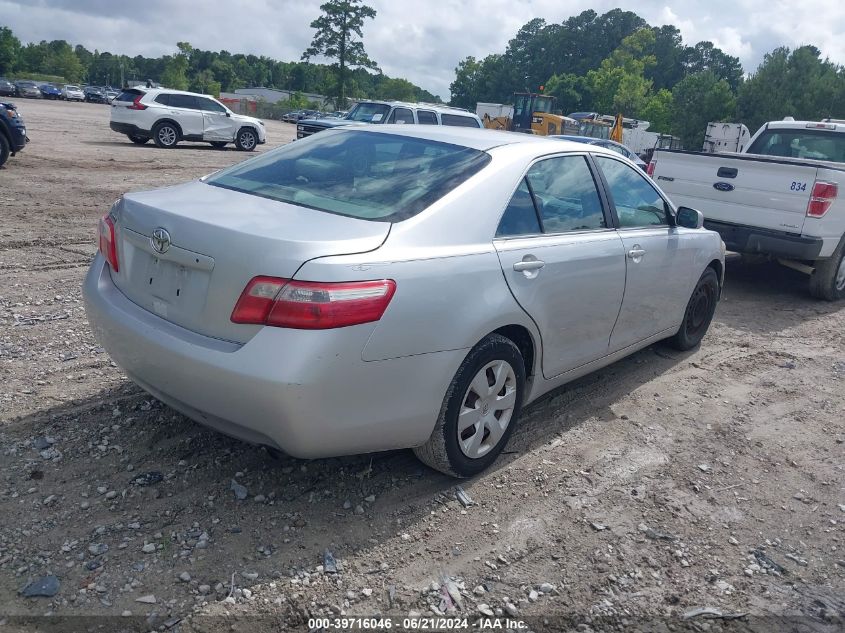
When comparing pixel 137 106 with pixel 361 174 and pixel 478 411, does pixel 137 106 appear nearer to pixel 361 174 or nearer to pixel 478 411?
pixel 361 174

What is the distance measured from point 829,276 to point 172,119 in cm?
1795

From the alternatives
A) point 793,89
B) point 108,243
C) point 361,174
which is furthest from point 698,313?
point 793,89

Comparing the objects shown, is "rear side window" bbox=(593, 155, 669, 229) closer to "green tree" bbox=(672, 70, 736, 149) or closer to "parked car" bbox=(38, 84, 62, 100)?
"green tree" bbox=(672, 70, 736, 149)

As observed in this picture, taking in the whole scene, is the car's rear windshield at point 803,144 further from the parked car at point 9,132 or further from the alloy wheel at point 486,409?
the parked car at point 9,132

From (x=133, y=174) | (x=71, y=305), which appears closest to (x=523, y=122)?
(x=133, y=174)

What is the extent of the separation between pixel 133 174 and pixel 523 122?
24.5 m

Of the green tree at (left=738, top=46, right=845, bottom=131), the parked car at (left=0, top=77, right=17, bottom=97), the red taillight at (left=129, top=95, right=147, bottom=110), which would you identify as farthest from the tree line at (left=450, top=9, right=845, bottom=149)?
the parked car at (left=0, top=77, right=17, bottom=97)

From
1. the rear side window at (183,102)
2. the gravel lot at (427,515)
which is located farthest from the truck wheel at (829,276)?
the rear side window at (183,102)

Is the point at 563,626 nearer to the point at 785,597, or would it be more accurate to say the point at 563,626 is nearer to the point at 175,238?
the point at 785,597

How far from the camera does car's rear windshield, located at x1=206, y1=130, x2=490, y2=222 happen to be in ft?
11.3

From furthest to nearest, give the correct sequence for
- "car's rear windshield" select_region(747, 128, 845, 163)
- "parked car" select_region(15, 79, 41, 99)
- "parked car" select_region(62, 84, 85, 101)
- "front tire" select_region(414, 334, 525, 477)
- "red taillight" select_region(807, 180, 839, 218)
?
"parked car" select_region(62, 84, 85, 101), "parked car" select_region(15, 79, 41, 99), "car's rear windshield" select_region(747, 128, 845, 163), "red taillight" select_region(807, 180, 839, 218), "front tire" select_region(414, 334, 525, 477)

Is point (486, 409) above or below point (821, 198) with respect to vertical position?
below

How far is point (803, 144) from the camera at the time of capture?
1009 centimetres

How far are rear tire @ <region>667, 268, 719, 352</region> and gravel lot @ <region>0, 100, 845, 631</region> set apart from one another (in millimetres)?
631
